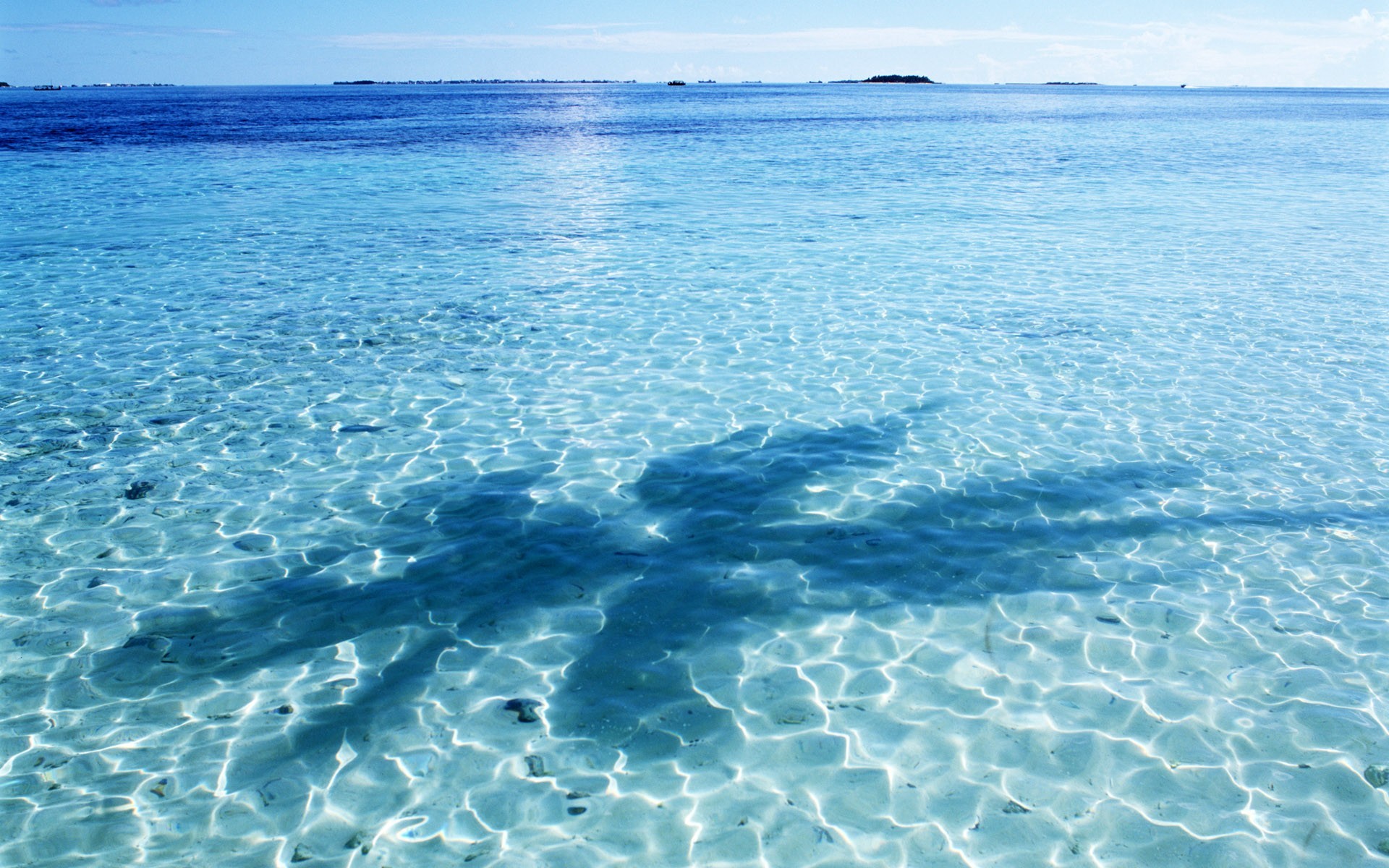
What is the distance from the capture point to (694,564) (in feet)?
23.4

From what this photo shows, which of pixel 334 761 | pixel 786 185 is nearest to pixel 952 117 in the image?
pixel 786 185

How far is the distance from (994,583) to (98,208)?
2778cm

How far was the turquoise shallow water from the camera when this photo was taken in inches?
190

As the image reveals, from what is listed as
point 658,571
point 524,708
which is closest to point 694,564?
point 658,571

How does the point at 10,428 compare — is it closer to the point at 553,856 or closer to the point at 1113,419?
the point at 553,856

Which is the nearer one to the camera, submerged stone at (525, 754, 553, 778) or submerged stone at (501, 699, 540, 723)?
submerged stone at (525, 754, 553, 778)

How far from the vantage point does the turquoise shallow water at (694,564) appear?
15.8ft

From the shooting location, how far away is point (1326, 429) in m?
9.64

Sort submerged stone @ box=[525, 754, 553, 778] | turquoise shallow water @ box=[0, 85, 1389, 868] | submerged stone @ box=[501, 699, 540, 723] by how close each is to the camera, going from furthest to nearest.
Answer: submerged stone @ box=[501, 699, 540, 723] < submerged stone @ box=[525, 754, 553, 778] < turquoise shallow water @ box=[0, 85, 1389, 868]

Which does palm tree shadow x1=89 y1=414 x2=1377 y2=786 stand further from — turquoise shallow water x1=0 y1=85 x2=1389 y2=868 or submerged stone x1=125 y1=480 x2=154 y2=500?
submerged stone x1=125 y1=480 x2=154 y2=500

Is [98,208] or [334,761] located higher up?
[98,208]

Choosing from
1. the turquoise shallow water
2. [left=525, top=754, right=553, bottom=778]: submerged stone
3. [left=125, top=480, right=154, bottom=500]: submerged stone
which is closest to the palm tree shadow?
the turquoise shallow water

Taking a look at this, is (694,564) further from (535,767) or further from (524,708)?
(535,767)

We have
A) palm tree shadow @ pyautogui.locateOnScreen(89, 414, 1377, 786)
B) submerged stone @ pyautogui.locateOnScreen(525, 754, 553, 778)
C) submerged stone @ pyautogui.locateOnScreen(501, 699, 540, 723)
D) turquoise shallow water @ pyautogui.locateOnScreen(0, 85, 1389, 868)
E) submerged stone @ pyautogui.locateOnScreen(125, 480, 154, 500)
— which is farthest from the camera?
submerged stone @ pyautogui.locateOnScreen(125, 480, 154, 500)
